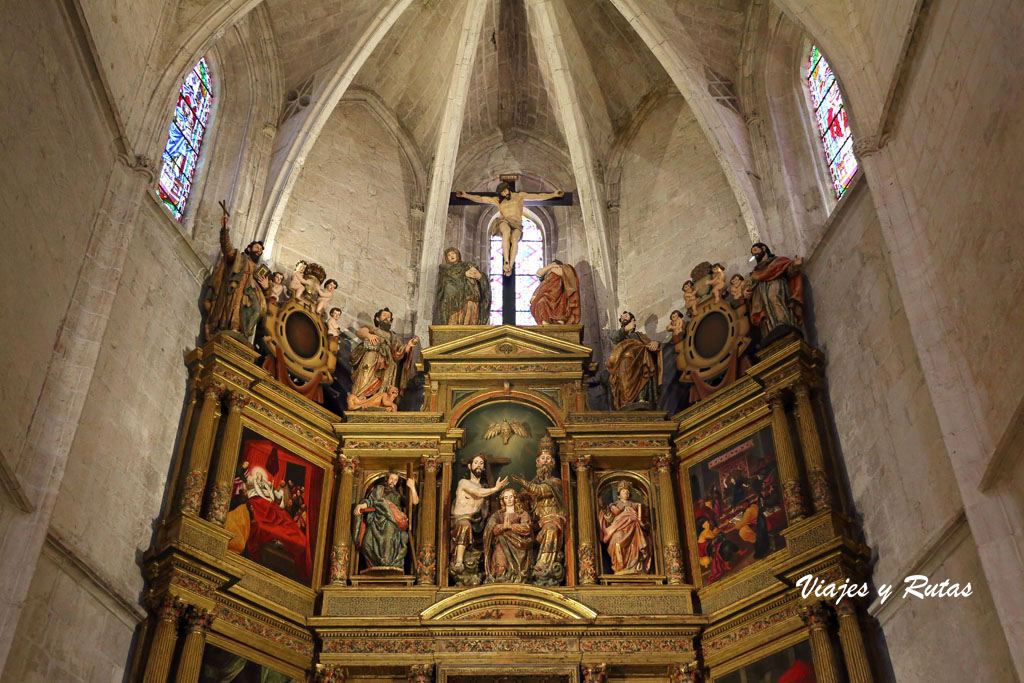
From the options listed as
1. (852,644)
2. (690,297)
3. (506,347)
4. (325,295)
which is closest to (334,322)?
(325,295)

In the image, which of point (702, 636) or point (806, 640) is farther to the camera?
point (702, 636)

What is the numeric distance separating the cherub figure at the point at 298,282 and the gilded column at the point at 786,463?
267 inches

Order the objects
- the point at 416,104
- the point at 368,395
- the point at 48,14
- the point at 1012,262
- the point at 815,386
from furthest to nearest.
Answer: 1. the point at 416,104
2. the point at 368,395
3. the point at 815,386
4. the point at 48,14
5. the point at 1012,262

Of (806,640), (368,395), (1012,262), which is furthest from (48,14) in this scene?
(806,640)

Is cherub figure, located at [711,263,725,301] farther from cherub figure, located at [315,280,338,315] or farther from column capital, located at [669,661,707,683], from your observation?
cherub figure, located at [315,280,338,315]

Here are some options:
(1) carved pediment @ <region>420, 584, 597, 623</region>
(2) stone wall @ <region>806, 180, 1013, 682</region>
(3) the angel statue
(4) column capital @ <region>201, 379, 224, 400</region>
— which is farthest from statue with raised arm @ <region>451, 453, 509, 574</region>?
(2) stone wall @ <region>806, 180, 1013, 682</region>

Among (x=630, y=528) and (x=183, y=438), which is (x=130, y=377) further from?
(x=630, y=528)

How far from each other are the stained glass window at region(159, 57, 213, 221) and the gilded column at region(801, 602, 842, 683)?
971 cm

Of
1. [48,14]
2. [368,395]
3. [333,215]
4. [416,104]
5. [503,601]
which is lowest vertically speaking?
[503,601]

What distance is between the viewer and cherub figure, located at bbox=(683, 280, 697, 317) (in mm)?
15844

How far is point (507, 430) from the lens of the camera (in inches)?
600

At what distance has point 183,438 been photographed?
13320 millimetres

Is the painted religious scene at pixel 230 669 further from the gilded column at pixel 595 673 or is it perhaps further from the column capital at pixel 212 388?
the gilded column at pixel 595 673

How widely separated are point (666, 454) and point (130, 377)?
6.79m
